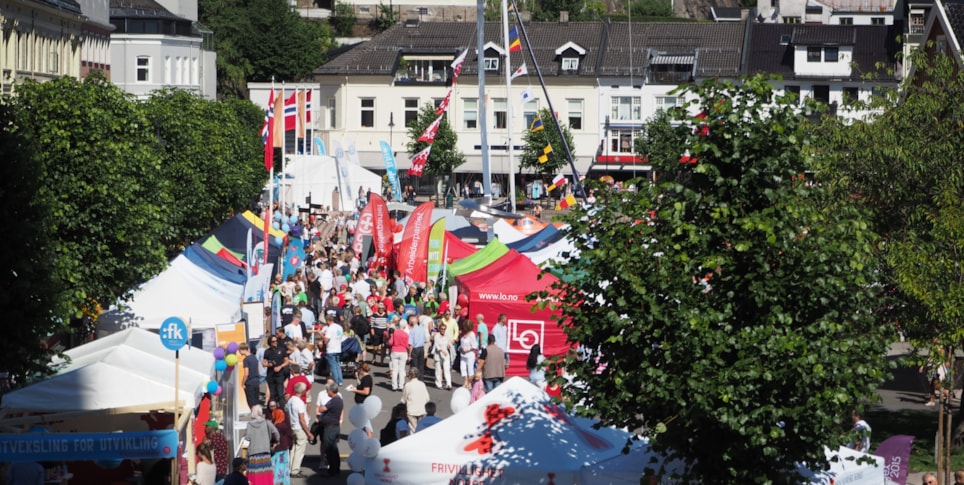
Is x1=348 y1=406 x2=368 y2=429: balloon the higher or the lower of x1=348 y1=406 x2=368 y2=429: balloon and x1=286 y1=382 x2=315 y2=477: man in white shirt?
the higher

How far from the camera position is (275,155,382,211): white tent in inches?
2527

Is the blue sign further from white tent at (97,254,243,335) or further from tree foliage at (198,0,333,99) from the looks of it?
tree foliage at (198,0,333,99)

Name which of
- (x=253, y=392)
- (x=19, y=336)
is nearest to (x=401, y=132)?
(x=253, y=392)

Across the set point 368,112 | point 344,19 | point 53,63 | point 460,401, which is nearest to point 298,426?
point 460,401

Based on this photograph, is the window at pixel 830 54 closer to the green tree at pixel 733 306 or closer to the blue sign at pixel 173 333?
the blue sign at pixel 173 333

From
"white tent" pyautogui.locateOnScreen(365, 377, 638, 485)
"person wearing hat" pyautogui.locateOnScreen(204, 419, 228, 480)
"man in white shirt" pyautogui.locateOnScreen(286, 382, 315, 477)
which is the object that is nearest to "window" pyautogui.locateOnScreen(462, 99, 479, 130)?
"man in white shirt" pyautogui.locateOnScreen(286, 382, 315, 477)

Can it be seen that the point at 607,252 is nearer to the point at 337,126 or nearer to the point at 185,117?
the point at 185,117

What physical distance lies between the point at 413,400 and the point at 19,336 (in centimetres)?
643

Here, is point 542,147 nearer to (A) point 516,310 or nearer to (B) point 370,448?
(A) point 516,310

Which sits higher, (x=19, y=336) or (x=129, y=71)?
(x=129, y=71)

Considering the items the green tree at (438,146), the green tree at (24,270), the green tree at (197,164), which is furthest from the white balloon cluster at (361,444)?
the green tree at (438,146)

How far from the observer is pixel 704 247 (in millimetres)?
12891

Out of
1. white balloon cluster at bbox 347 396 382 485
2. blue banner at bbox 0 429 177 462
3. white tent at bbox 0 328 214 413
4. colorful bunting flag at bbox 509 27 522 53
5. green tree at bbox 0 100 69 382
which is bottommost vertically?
white balloon cluster at bbox 347 396 382 485

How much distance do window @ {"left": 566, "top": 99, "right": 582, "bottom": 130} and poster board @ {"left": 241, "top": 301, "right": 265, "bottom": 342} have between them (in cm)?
5686
